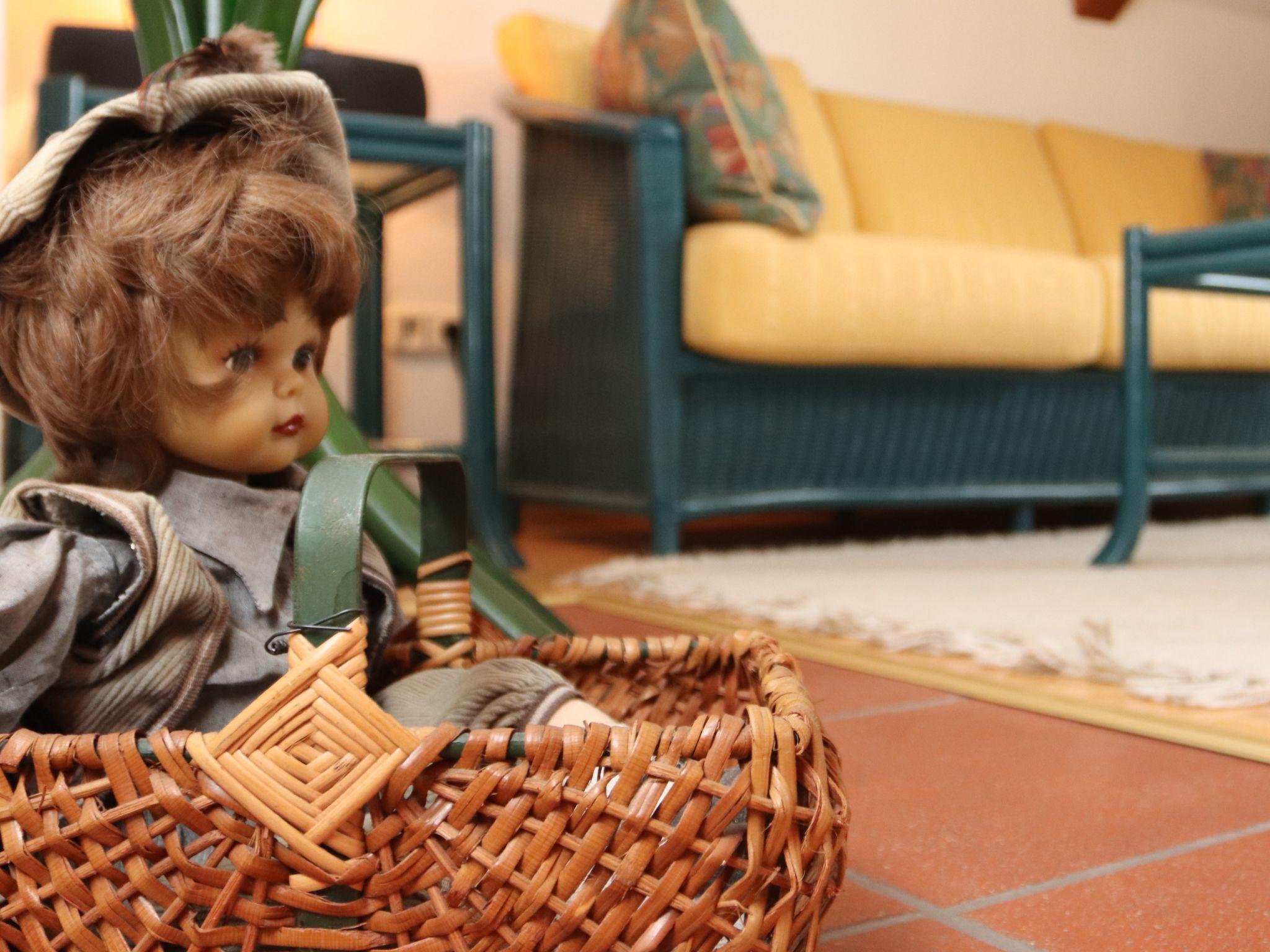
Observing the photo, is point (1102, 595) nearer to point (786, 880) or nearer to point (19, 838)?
point (786, 880)

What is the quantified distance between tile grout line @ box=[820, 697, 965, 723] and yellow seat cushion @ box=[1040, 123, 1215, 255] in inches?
89.6

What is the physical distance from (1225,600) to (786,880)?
121 cm

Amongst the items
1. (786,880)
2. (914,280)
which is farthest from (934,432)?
(786,880)

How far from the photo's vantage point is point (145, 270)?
0.55 m

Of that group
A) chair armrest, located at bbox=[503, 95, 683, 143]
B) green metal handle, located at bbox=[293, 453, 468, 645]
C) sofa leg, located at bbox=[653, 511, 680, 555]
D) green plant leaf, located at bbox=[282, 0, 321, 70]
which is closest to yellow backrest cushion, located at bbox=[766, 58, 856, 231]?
chair armrest, located at bbox=[503, 95, 683, 143]

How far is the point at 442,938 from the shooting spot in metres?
0.43

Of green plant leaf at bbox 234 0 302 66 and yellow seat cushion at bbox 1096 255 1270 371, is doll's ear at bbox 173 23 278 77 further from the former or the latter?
yellow seat cushion at bbox 1096 255 1270 371

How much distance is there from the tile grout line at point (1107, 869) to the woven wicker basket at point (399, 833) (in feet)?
0.65

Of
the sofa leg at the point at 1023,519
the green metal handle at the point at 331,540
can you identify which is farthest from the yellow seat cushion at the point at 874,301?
the green metal handle at the point at 331,540

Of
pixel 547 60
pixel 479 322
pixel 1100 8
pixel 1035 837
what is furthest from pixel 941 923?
pixel 1100 8

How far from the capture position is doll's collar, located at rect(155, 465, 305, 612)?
0.58 m

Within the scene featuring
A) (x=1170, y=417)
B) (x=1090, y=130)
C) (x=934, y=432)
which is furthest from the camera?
(x=1090, y=130)

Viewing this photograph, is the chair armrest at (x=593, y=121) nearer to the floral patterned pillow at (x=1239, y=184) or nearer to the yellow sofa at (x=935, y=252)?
the yellow sofa at (x=935, y=252)

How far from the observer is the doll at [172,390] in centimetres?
52
